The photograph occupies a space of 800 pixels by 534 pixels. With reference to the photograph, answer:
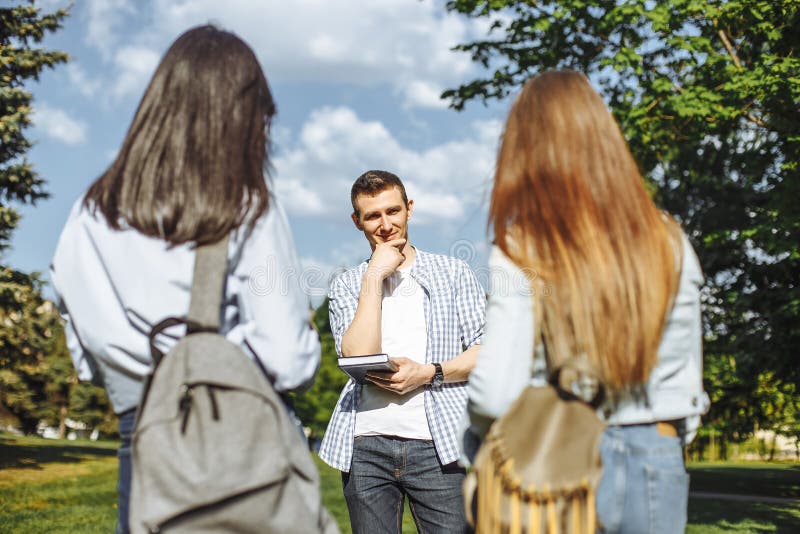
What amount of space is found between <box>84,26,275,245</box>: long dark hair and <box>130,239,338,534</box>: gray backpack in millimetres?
254

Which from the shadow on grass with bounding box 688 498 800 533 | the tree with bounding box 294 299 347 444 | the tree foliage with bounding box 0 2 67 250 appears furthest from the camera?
the tree with bounding box 294 299 347 444

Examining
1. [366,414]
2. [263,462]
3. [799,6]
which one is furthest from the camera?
[799,6]

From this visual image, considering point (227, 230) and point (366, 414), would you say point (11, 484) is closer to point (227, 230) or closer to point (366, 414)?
point (366, 414)

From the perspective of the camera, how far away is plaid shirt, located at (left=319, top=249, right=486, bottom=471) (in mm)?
3527

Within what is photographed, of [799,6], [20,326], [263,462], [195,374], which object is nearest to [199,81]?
[195,374]

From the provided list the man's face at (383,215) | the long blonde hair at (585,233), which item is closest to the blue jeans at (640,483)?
the long blonde hair at (585,233)

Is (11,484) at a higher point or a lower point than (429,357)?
lower

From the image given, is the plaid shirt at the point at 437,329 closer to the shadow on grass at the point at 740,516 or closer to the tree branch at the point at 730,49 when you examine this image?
the shadow on grass at the point at 740,516

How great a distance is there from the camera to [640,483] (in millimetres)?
2154

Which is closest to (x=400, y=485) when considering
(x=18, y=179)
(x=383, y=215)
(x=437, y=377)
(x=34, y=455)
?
(x=437, y=377)

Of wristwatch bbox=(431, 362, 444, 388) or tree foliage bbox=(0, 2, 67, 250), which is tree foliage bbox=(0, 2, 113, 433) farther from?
wristwatch bbox=(431, 362, 444, 388)

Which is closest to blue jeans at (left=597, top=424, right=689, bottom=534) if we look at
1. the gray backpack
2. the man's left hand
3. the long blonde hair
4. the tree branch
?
the long blonde hair

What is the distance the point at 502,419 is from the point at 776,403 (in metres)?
19.4

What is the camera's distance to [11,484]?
1418cm
